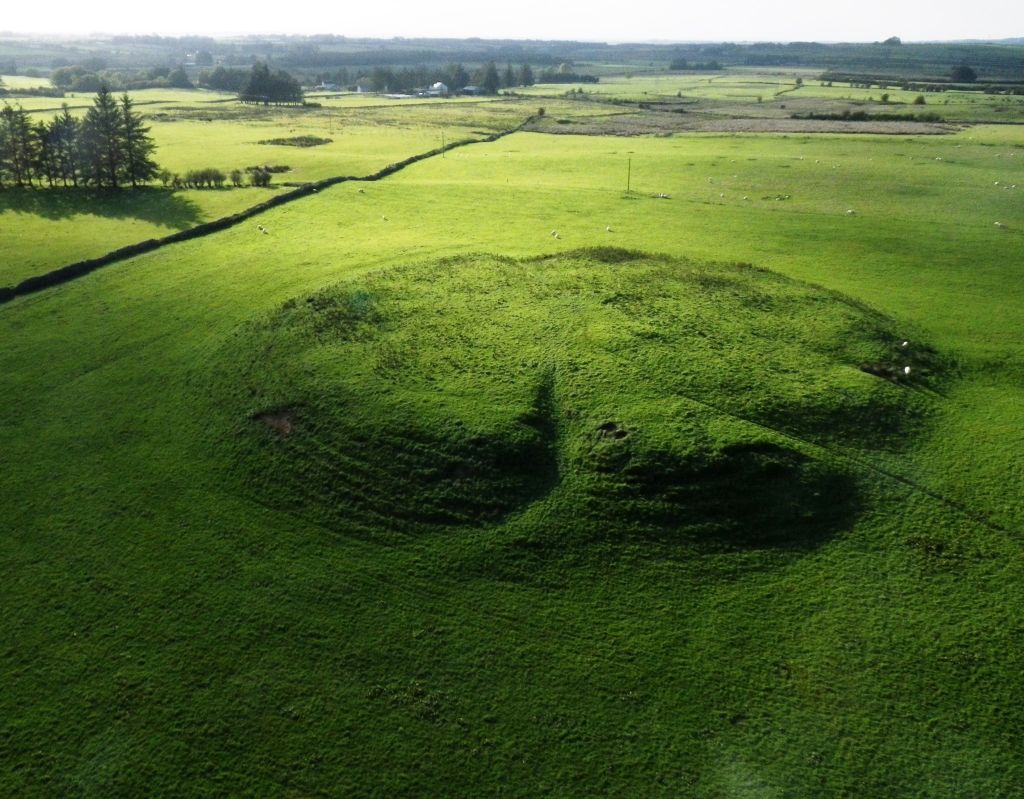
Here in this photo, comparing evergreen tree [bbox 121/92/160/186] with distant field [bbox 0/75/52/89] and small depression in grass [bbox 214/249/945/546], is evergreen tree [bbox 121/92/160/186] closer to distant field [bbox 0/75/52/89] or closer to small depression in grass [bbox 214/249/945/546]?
small depression in grass [bbox 214/249/945/546]

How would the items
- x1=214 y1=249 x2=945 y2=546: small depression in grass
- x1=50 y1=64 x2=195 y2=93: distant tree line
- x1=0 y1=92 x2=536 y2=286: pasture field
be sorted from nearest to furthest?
x1=214 y1=249 x2=945 y2=546: small depression in grass, x1=0 y1=92 x2=536 y2=286: pasture field, x1=50 y1=64 x2=195 y2=93: distant tree line

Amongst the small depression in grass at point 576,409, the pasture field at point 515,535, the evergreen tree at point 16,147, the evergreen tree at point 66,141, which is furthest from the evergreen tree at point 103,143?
the small depression in grass at point 576,409

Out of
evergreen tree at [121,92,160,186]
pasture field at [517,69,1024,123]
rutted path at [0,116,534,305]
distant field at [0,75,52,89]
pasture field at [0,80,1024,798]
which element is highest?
distant field at [0,75,52,89]

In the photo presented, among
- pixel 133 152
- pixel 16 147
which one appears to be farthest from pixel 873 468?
pixel 16 147

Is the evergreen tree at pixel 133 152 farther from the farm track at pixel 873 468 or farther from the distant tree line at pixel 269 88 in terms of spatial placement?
the distant tree line at pixel 269 88

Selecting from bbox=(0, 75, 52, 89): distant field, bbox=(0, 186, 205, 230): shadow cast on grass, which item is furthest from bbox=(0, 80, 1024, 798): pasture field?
bbox=(0, 75, 52, 89): distant field

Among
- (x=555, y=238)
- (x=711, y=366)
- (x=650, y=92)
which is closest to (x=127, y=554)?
(x=711, y=366)
